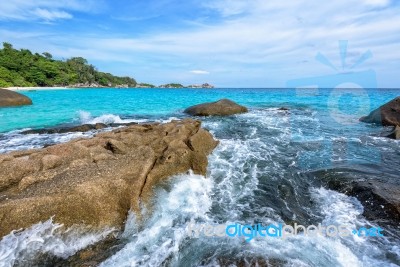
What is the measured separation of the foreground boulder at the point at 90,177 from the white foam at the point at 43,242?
0.17m

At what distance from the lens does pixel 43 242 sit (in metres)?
5.27

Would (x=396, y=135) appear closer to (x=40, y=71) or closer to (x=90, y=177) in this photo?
(x=90, y=177)

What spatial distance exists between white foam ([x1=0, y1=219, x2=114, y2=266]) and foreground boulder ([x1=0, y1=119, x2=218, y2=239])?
0.56 feet

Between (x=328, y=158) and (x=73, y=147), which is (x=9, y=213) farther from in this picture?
(x=328, y=158)

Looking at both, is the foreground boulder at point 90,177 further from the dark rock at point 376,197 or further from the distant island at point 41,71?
the distant island at point 41,71

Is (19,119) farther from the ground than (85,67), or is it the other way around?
(85,67)

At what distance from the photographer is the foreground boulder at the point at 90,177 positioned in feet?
18.7

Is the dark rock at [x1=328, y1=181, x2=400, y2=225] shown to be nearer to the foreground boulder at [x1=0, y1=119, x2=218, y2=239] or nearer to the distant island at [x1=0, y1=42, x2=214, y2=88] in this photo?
the foreground boulder at [x1=0, y1=119, x2=218, y2=239]

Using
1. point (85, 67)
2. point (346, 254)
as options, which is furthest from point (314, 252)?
point (85, 67)

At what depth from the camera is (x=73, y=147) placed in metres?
8.32

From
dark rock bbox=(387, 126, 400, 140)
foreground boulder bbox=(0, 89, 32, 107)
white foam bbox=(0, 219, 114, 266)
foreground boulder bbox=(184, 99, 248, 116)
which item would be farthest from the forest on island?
dark rock bbox=(387, 126, 400, 140)

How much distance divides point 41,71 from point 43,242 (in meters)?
111

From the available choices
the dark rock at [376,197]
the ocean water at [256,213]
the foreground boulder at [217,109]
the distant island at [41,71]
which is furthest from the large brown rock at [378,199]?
the distant island at [41,71]

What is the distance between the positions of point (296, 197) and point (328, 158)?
15.3 ft
